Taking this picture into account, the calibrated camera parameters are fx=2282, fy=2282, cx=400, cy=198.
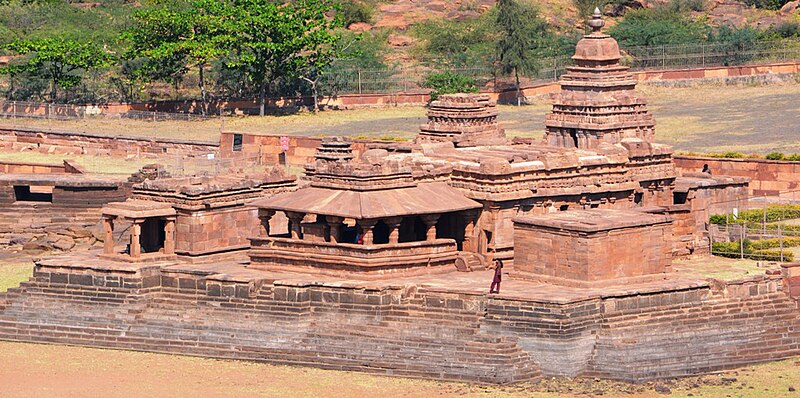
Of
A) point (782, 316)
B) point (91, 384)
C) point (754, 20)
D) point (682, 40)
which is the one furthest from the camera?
point (754, 20)

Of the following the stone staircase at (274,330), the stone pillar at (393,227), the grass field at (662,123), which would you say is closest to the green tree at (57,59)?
the grass field at (662,123)

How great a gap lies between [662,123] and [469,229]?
26755 millimetres

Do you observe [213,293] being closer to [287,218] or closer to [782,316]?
[287,218]

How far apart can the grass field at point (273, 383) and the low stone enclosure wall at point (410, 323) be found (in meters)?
0.41

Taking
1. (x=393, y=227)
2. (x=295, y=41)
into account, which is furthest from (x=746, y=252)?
(x=295, y=41)

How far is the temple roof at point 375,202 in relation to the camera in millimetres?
55375

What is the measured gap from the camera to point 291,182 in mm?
61781

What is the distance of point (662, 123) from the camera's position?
83250 millimetres

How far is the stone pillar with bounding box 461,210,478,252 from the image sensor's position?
57803 millimetres

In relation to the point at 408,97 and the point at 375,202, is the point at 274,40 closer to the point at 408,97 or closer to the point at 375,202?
the point at 408,97

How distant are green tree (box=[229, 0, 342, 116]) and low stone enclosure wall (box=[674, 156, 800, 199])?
21462mm

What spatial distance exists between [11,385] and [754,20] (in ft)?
212

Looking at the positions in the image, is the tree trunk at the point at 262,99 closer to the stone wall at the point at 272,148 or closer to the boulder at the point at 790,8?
the stone wall at the point at 272,148

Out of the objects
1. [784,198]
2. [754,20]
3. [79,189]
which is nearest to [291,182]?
[79,189]
